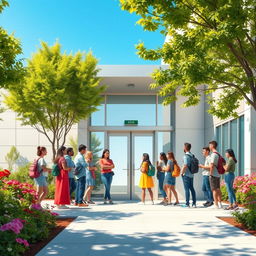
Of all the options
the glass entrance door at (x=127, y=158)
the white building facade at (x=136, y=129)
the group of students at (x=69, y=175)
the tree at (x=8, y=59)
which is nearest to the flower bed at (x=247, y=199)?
the white building facade at (x=136, y=129)

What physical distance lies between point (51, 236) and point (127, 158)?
414 inches

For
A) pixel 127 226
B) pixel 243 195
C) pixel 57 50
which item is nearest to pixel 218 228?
pixel 127 226

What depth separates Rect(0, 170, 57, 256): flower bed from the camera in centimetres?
588

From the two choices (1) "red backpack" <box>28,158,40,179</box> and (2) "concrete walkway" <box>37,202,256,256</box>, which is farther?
(1) "red backpack" <box>28,158,40,179</box>

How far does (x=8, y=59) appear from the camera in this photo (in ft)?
32.0

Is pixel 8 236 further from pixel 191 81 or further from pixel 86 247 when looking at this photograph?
pixel 191 81

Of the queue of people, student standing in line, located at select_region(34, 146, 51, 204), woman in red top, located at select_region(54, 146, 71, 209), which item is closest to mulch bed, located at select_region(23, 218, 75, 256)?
student standing in line, located at select_region(34, 146, 51, 204)

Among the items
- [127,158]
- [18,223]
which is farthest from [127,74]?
[18,223]

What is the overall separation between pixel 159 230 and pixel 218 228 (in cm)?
129

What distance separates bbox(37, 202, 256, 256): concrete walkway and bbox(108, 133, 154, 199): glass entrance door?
277 inches

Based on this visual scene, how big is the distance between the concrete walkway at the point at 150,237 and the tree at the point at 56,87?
606cm

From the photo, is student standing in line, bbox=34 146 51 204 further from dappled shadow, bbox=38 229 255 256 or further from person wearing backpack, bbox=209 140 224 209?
person wearing backpack, bbox=209 140 224 209

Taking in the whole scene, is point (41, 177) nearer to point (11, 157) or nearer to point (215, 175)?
point (215, 175)

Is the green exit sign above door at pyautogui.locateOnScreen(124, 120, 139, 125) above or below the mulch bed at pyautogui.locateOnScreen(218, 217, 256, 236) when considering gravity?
above
